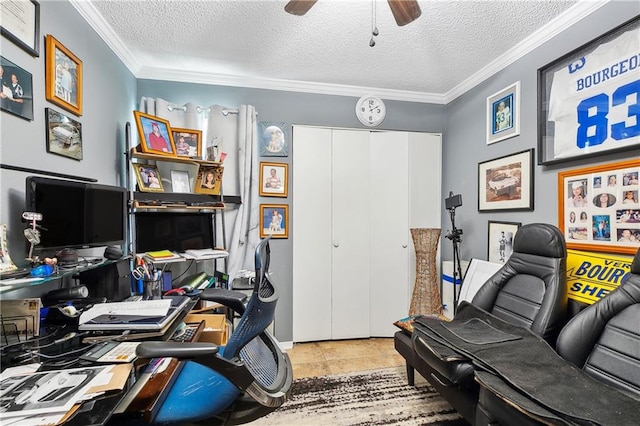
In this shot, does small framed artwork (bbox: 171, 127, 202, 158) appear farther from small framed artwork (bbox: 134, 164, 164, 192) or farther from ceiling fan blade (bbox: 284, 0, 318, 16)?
ceiling fan blade (bbox: 284, 0, 318, 16)

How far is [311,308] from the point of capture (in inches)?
116

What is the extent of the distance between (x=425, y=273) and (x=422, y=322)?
107cm

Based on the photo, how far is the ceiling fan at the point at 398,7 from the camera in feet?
4.74

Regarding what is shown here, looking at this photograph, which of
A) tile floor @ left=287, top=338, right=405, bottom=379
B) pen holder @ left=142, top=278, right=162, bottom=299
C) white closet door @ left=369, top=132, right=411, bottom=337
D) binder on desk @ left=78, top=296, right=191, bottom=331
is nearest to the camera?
binder on desk @ left=78, top=296, right=191, bottom=331

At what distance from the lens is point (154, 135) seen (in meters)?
2.28

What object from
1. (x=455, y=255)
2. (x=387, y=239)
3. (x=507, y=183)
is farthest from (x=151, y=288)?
(x=507, y=183)

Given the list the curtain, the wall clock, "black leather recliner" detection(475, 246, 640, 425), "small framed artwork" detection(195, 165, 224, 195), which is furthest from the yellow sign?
"small framed artwork" detection(195, 165, 224, 195)

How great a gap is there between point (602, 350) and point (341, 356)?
188cm

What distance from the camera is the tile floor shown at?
7.99 feet

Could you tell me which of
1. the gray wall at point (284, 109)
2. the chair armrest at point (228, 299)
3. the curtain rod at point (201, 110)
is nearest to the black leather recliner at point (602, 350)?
the chair armrest at point (228, 299)

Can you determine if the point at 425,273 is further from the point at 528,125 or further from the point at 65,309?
the point at 65,309

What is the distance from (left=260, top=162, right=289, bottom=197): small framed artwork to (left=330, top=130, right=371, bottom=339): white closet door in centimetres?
51

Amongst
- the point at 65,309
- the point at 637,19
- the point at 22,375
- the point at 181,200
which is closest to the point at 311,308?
the point at 181,200

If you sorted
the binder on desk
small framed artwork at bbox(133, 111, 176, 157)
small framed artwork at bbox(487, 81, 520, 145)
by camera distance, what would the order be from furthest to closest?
small framed artwork at bbox(487, 81, 520, 145) < small framed artwork at bbox(133, 111, 176, 157) < the binder on desk
